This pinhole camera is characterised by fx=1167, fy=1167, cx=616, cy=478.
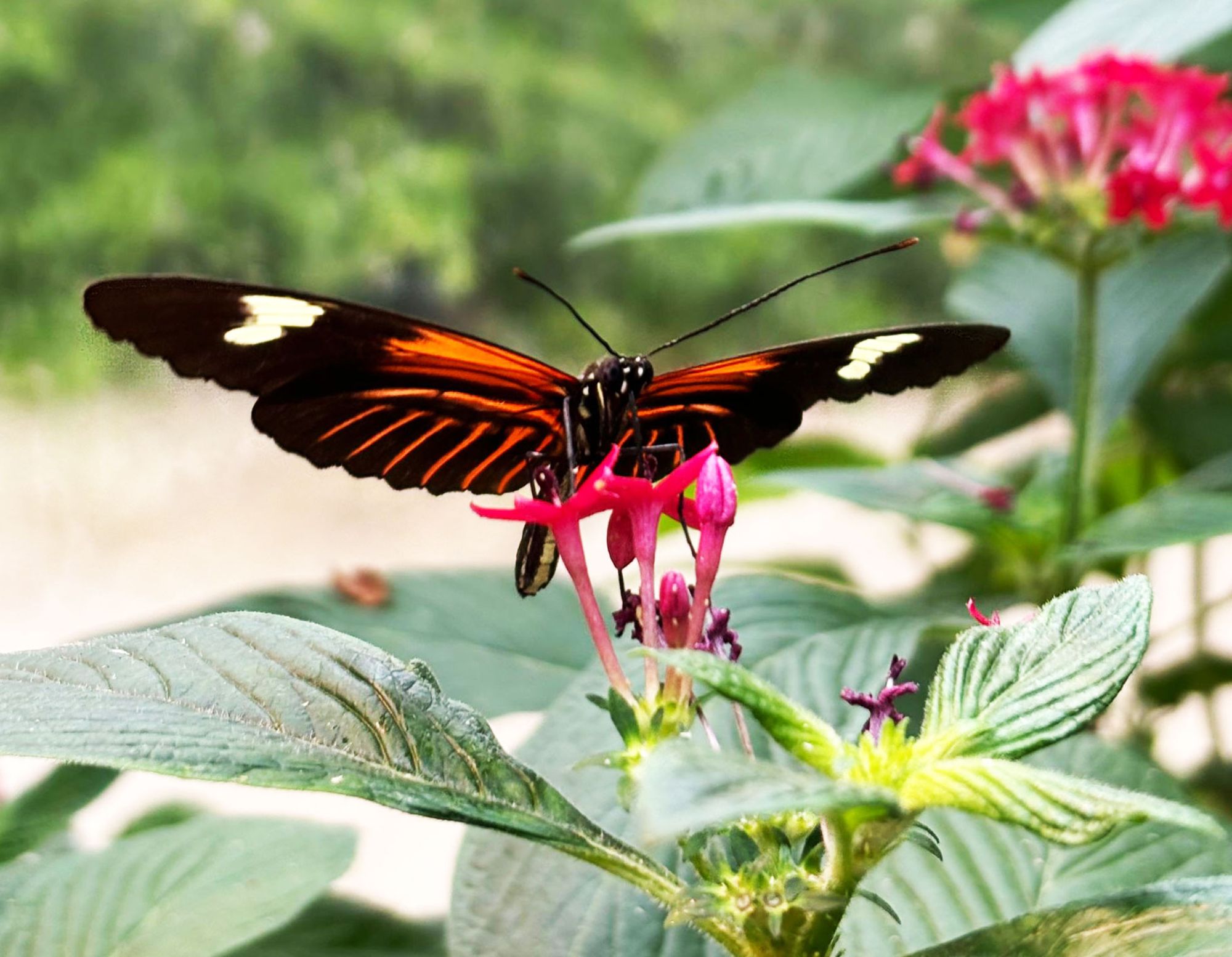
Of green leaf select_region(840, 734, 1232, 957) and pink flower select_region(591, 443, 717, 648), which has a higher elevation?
pink flower select_region(591, 443, 717, 648)

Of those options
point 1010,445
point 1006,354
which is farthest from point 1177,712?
point 1010,445

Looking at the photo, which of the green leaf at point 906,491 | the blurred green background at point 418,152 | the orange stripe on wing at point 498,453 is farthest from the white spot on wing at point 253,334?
the blurred green background at point 418,152

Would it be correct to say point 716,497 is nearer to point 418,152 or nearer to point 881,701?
point 881,701

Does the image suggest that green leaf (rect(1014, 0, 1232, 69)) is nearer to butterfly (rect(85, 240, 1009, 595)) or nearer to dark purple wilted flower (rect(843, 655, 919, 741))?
butterfly (rect(85, 240, 1009, 595))

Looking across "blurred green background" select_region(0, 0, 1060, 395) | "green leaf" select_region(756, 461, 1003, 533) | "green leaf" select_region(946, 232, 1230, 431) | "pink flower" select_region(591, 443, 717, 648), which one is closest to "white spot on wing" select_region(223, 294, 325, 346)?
"pink flower" select_region(591, 443, 717, 648)

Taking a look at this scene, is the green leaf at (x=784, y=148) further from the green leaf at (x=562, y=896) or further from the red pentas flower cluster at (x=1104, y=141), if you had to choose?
the green leaf at (x=562, y=896)

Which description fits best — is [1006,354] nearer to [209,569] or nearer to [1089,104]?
[1089,104]
